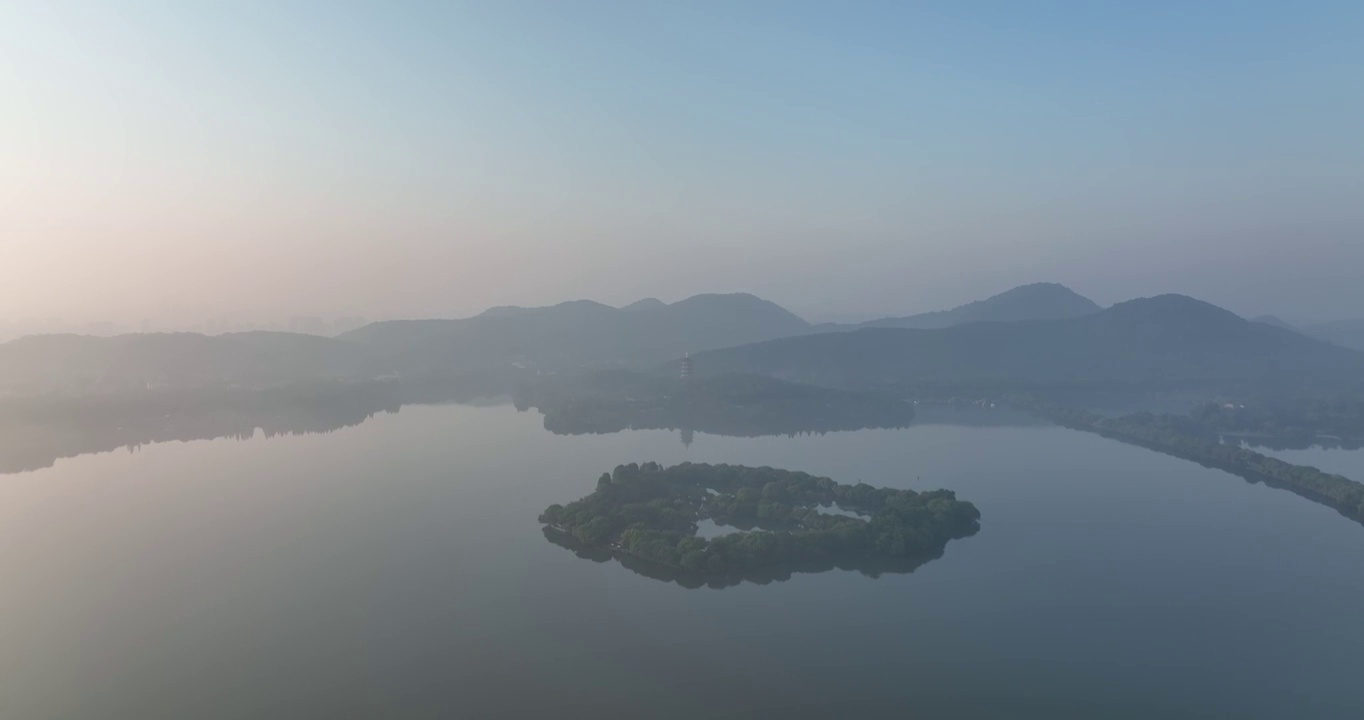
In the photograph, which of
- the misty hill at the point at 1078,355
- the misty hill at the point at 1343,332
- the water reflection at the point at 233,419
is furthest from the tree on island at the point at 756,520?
the misty hill at the point at 1343,332

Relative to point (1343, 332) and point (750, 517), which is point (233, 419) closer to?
point (750, 517)

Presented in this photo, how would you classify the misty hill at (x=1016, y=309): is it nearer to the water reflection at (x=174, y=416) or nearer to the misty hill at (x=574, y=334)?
the misty hill at (x=574, y=334)

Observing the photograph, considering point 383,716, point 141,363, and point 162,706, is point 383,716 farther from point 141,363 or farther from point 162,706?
point 141,363

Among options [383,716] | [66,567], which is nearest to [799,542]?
[383,716]

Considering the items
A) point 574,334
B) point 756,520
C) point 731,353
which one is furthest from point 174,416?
point 574,334

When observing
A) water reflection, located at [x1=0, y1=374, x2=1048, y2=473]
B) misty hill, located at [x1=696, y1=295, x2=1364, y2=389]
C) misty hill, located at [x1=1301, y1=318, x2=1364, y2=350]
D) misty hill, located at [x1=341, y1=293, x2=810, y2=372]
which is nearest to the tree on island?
water reflection, located at [x1=0, y1=374, x2=1048, y2=473]

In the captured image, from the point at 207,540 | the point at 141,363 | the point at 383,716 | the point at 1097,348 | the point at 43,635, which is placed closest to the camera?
the point at 383,716
